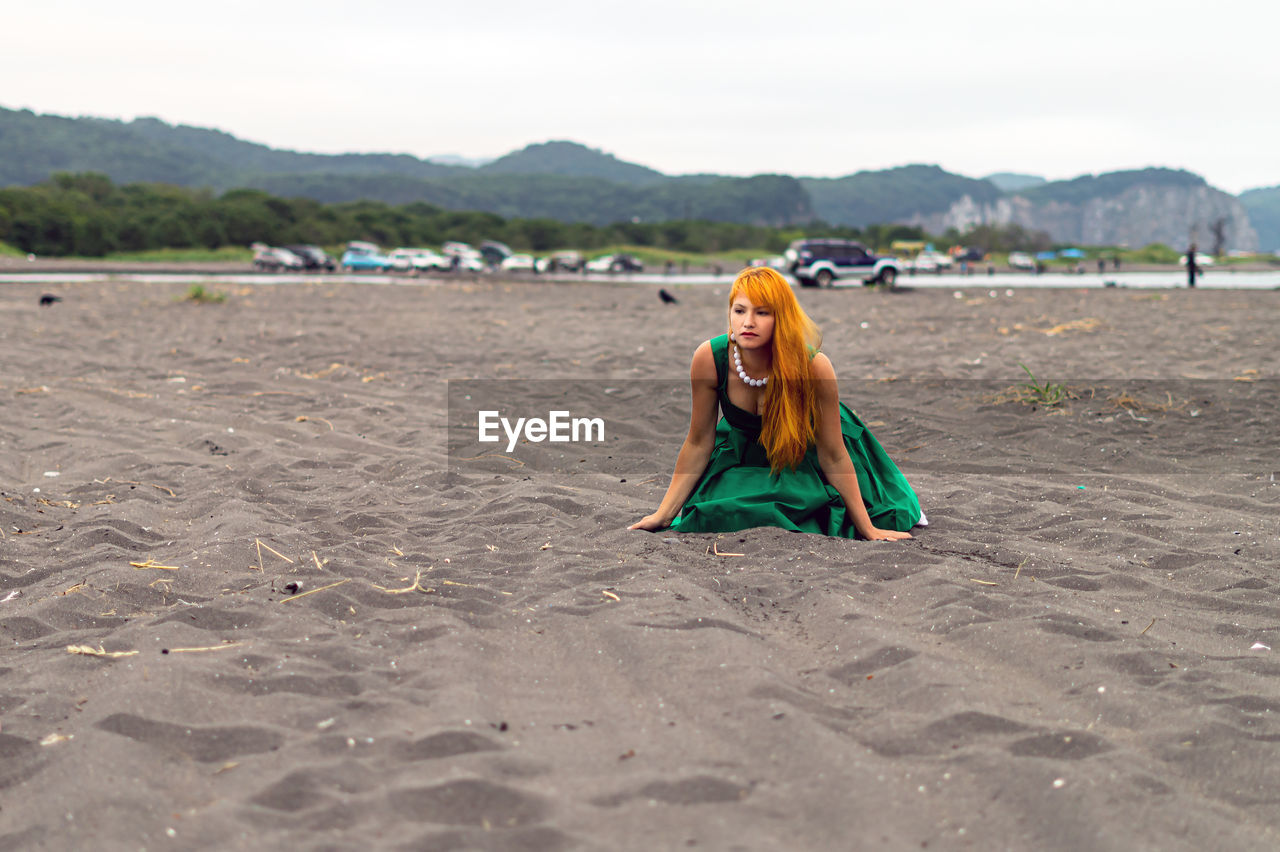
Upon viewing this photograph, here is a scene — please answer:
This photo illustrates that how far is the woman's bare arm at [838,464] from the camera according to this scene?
4250 millimetres

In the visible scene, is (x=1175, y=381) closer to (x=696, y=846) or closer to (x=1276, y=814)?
(x=1276, y=814)

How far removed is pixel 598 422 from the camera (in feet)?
23.8

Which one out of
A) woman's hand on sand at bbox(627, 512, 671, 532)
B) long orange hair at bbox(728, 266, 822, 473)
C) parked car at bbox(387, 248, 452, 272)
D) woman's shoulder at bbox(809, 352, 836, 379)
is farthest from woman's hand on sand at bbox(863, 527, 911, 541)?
parked car at bbox(387, 248, 452, 272)

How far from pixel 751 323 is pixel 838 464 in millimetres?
818

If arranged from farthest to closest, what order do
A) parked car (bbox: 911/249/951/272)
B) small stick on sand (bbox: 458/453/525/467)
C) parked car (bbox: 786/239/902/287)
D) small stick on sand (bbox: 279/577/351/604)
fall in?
1. parked car (bbox: 911/249/951/272)
2. parked car (bbox: 786/239/902/287)
3. small stick on sand (bbox: 458/453/525/467)
4. small stick on sand (bbox: 279/577/351/604)

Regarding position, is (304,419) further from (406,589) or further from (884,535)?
(884,535)

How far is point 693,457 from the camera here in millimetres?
4516

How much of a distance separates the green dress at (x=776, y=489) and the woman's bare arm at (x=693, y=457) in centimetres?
6

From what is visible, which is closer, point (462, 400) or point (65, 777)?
point (65, 777)

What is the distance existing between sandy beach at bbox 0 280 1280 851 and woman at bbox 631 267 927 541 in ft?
0.59

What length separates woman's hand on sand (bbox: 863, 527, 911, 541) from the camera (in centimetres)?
428

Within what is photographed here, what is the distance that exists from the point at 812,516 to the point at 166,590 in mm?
2822

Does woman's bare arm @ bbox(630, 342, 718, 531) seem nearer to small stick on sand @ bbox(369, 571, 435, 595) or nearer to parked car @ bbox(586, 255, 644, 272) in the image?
small stick on sand @ bbox(369, 571, 435, 595)

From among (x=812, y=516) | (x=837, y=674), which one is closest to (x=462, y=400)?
(x=812, y=516)
